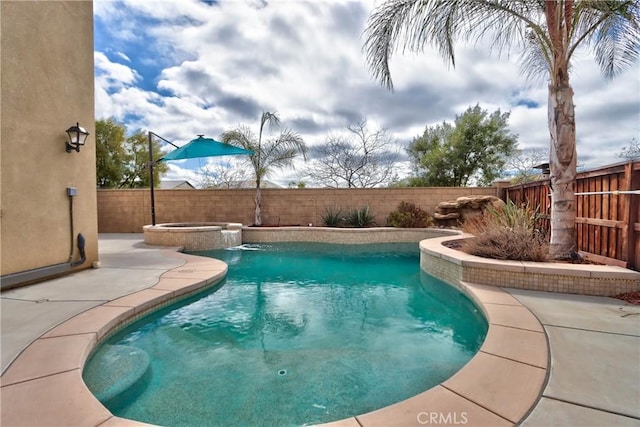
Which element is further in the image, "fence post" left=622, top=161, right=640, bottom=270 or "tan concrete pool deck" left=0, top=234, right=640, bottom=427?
"fence post" left=622, top=161, right=640, bottom=270

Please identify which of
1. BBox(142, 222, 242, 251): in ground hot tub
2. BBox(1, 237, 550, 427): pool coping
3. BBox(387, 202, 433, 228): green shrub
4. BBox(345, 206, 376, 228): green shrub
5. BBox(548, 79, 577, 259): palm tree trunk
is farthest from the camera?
BBox(345, 206, 376, 228): green shrub

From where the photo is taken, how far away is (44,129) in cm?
447

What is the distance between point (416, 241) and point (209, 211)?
7.89 m

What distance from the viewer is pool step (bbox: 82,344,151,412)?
2.17 m

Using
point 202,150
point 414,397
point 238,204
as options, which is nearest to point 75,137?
point 202,150

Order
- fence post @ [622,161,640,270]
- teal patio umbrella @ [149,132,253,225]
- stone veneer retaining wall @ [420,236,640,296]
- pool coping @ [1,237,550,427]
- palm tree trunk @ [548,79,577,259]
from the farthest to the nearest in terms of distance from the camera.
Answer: teal patio umbrella @ [149,132,253,225] < palm tree trunk @ [548,79,577,259] < fence post @ [622,161,640,270] < stone veneer retaining wall @ [420,236,640,296] < pool coping @ [1,237,550,427]

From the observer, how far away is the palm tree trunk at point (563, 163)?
4.71 m

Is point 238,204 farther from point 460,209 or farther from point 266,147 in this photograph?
point 460,209

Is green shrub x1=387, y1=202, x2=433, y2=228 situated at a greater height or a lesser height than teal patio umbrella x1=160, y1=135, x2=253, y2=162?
lesser

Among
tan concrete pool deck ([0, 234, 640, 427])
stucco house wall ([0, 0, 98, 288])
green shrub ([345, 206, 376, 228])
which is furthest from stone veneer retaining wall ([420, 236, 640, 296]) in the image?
stucco house wall ([0, 0, 98, 288])

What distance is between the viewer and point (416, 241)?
970 centimetres

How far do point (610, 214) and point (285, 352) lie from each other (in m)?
5.13

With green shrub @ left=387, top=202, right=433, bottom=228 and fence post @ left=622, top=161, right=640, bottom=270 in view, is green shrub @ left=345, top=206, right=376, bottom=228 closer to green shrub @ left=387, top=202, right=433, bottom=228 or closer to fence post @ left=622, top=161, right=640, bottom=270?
green shrub @ left=387, top=202, right=433, bottom=228

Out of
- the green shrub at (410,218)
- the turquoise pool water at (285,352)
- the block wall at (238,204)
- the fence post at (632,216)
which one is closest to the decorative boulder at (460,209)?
the green shrub at (410,218)
